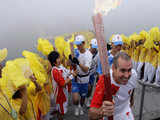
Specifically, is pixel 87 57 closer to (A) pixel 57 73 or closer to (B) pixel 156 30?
(A) pixel 57 73

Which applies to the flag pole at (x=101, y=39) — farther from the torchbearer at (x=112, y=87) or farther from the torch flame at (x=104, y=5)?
the torch flame at (x=104, y=5)

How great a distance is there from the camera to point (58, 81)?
8.55ft

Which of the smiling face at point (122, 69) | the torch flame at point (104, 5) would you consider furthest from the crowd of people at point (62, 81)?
the torch flame at point (104, 5)

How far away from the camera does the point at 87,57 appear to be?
11.1 feet

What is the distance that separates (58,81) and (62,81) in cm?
8

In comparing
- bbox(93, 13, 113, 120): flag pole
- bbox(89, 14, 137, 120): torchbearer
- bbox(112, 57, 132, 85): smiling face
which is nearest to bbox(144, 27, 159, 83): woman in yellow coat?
bbox(89, 14, 137, 120): torchbearer

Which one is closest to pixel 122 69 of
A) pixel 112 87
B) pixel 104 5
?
pixel 112 87

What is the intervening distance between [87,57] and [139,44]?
109 inches

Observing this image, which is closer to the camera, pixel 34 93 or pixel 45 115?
pixel 34 93

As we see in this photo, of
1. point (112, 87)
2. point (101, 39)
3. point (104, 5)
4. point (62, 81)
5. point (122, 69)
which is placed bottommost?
point (62, 81)

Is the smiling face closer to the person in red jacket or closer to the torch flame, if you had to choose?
the torch flame

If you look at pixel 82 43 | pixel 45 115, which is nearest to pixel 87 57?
pixel 82 43

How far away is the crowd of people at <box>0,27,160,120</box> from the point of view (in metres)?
1.43

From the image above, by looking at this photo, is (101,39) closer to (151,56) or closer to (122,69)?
(122,69)
